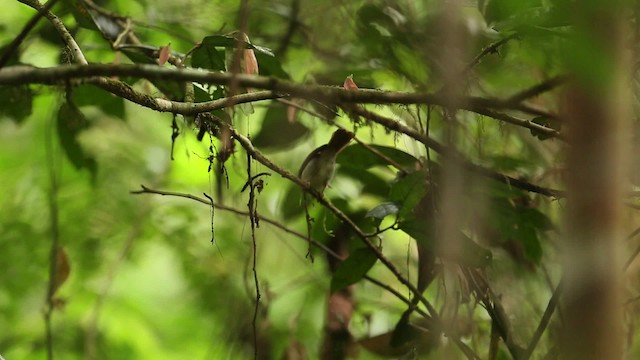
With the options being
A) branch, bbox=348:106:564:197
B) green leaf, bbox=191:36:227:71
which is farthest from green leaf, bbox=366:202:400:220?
green leaf, bbox=191:36:227:71

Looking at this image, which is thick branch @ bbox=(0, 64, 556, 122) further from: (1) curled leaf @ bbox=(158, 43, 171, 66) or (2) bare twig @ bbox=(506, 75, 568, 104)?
(1) curled leaf @ bbox=(158, 43, 171, 66)

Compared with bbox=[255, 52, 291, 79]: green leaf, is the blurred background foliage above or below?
below

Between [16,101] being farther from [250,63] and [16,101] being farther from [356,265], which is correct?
[356,265]

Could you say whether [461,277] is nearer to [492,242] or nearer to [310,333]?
[492,242]

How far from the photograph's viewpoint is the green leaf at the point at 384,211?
79 centimetres

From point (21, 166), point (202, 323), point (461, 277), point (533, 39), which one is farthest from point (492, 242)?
point (21, 166)

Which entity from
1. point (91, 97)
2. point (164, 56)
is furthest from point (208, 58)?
point (91, 97)

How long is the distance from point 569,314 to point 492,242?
2.21 feet

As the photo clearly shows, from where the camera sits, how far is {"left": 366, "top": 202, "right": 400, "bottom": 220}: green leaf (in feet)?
2.59

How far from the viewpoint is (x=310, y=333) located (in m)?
1.25

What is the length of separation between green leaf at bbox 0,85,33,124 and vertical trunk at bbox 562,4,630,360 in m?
0.71

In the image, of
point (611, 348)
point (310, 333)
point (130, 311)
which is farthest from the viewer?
point (130, 311)

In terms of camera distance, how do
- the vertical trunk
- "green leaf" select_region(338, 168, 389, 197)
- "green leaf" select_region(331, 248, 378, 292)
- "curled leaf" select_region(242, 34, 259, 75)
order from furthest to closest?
"green leaf" select_region(338, 168, 389, 197) → "green leaf" select_region(331, 248, 378, 292) → "curled leaf" select_region(242, 34, 259, 75) → the vertical trunk

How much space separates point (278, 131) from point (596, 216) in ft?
2.55
